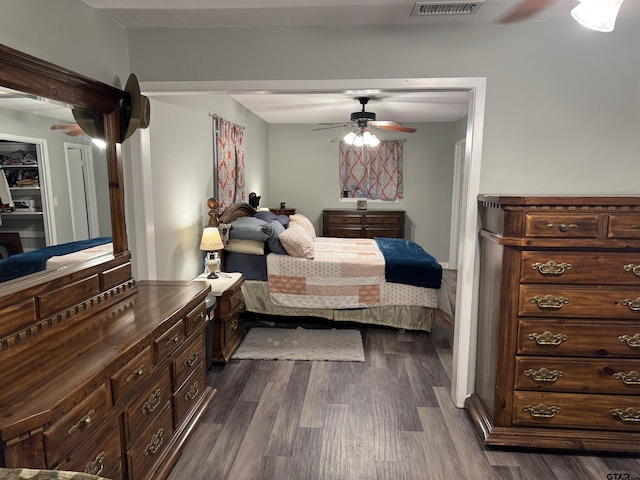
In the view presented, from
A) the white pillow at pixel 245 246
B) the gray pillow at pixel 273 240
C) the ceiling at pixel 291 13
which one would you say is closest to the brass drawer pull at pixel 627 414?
the ceiling at pixel 291 13

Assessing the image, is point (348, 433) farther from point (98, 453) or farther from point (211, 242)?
point (211, 242)

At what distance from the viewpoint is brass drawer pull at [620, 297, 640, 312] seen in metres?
2.02

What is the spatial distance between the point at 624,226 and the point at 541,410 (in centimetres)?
101

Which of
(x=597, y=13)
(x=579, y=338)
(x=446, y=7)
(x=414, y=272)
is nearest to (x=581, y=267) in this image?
(x=579, y=338)

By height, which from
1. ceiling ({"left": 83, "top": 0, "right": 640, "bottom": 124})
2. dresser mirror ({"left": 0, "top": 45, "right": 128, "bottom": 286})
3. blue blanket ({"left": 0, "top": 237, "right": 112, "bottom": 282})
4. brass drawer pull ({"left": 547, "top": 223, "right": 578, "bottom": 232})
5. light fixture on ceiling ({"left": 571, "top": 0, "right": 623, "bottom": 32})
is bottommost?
blue blanket ({"left": 0, "top": 237, "right": 112, "bottom": 282})

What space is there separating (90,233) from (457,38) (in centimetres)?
217

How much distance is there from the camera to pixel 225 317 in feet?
10.6

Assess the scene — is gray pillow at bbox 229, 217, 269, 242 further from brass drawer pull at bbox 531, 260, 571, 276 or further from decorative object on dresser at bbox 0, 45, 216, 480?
brass drawer pull at bbox 531, 260, 571, 276

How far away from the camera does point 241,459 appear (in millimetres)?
2125

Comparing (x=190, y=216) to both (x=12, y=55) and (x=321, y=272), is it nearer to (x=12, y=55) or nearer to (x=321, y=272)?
(x=321, y=272)

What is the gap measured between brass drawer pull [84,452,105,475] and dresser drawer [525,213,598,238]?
1994 mm

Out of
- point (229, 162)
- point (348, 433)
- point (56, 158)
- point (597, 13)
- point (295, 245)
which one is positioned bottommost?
point (348, 433)

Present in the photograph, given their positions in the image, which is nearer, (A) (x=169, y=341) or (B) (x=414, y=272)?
(A) (x=169, y=341)

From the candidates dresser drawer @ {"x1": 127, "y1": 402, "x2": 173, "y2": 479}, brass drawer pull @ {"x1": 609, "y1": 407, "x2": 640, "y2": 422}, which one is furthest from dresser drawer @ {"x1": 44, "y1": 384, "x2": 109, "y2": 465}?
brass drawer pull @ {"x1": 609, "y1": 407, "x2": 640, "y2": 422}
